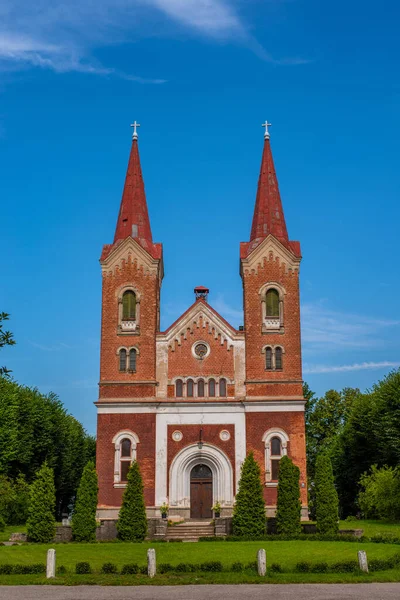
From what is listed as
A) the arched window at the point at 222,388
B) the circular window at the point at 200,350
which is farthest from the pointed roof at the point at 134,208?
the arched window at the point at 222,388

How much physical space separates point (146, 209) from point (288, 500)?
70.1ft

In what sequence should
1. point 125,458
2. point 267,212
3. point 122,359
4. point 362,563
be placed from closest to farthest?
point 362,563 < point 125,458 < point 122,359 < point 267,212

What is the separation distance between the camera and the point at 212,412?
145ft

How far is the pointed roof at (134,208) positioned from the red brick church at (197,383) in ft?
0.66

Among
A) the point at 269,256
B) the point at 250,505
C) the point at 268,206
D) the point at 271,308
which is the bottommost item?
the point at 250,505

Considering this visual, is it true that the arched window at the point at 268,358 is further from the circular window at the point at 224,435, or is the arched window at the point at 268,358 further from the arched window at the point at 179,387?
the arched window at the point at 179,387

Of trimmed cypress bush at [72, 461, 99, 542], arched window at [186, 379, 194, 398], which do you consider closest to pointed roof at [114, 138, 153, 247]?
arched window at [186, 379, 194, 398]

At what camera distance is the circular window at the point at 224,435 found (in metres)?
43.9

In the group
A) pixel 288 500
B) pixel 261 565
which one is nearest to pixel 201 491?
pixel 288 500

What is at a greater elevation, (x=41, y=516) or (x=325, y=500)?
(x=325, y=500)

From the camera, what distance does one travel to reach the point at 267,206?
160 feet

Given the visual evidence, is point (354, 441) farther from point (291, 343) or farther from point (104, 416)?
point (104, 416)

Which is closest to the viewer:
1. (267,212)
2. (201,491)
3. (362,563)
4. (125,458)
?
(362,563)

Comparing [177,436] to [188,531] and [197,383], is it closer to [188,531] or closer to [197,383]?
[197,383]
